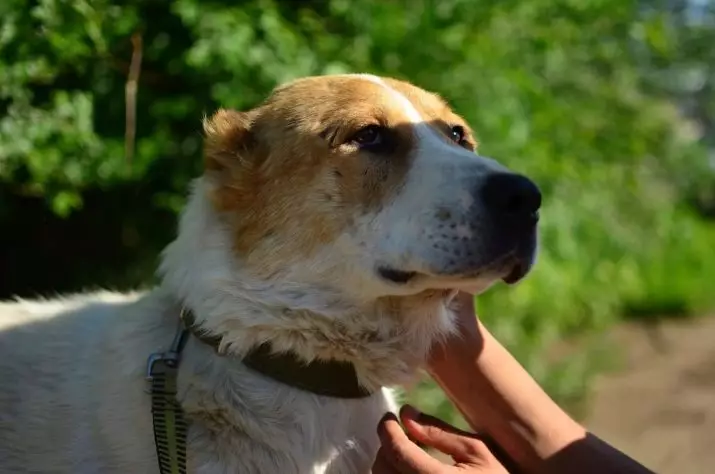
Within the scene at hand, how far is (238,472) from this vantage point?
2.31 metres

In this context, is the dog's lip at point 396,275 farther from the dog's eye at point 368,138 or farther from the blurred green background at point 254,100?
the blurred green background at point 254,100

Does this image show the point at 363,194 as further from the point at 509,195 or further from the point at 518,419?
the point at 518,419

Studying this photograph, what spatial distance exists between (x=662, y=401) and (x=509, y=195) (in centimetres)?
517

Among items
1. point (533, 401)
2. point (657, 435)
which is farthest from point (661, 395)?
point (533, 401)

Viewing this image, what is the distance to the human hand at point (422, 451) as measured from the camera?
2.32m

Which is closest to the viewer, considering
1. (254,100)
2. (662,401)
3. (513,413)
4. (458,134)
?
(513,413)

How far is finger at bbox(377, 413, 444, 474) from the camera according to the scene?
231 centimetres

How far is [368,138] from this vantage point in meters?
2.53

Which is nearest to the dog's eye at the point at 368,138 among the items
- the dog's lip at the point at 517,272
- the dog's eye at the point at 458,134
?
the dog's eye at the point at 458,134

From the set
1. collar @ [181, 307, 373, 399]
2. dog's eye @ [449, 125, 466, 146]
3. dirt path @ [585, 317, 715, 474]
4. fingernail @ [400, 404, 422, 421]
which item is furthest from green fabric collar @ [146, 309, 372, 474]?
dirt path @ [585, 317, 715, 474]

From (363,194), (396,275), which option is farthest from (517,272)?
(363,194)

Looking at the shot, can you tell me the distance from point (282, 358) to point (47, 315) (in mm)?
839

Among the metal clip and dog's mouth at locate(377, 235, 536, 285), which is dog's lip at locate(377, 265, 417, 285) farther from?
the metal clip

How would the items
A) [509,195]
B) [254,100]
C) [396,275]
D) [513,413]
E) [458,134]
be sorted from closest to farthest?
[509,195] < [396,275] < [513,413] < [458,134] < [254,100]
